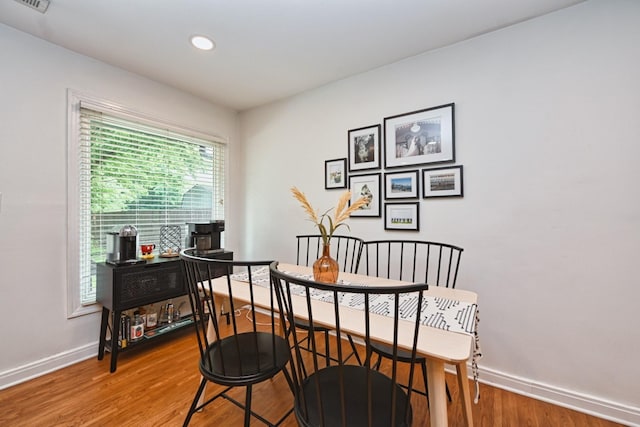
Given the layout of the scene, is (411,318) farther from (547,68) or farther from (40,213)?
(40,213)

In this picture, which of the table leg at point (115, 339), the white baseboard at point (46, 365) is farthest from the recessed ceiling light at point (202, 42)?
the white baseboard at point (46, 365)

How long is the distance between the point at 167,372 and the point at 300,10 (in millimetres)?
2576

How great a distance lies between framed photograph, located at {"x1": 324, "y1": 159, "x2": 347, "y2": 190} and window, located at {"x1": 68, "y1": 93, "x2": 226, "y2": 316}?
137cm

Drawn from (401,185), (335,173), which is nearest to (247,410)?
(401,185)

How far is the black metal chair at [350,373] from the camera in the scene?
0.82 metres

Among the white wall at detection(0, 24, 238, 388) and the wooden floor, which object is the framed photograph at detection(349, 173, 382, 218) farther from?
the white wall at detection(0, 24, 238, 388)

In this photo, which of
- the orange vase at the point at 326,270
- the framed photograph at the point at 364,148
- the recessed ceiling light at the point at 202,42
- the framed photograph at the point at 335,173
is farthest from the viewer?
the framed photograph at the point at 335,173

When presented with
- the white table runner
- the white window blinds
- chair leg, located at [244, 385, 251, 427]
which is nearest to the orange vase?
the white table runner

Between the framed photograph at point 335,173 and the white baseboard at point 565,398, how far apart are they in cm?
177

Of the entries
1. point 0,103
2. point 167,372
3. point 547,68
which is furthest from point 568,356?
point 0,103

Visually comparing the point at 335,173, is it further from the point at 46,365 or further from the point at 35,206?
the point at 46,365

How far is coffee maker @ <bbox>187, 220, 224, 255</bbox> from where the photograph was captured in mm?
2663

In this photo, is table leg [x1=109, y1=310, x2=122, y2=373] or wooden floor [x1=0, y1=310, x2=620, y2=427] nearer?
wooden floor [x1=0, y1=310, x2=620, y2=427]

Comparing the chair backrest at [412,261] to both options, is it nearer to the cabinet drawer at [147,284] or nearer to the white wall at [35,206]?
the cabinet drawer at [147,284]
